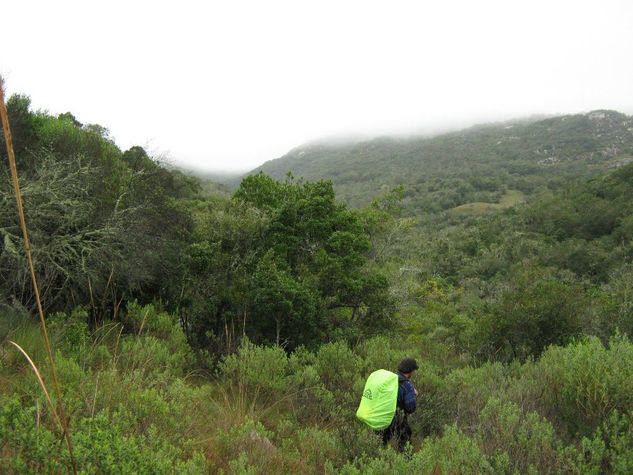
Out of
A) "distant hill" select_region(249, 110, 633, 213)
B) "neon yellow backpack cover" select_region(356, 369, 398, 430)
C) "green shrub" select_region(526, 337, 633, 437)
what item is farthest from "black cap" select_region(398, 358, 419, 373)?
"distant hill" select_region(249, 110, 633, 213)

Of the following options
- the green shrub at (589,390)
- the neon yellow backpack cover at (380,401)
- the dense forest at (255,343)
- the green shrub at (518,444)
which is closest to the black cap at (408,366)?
the neon yellow backpack cover at (380,401)

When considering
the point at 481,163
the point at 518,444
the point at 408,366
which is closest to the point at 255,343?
the point at 408,366

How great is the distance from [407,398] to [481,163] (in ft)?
322

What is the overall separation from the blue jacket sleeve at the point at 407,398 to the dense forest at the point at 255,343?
0.37 meters

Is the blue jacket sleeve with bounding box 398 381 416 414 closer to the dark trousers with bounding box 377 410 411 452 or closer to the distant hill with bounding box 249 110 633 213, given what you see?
the dark trousers with bounding box 377 410 411 452

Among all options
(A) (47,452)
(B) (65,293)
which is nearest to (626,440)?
(A) (47,452)

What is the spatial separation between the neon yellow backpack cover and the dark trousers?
6.2 inches

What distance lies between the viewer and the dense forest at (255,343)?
2891 mm

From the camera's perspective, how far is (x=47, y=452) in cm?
192

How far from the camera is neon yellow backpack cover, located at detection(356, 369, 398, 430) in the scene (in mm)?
3949

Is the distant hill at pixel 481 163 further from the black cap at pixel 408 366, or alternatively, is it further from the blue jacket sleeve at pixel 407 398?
the blue jacket sleeve at pixel 407 398

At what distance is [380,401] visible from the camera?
4.00 meters

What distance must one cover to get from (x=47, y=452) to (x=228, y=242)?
337 inches

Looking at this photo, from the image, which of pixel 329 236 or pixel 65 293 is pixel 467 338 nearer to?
pixel 329 236
